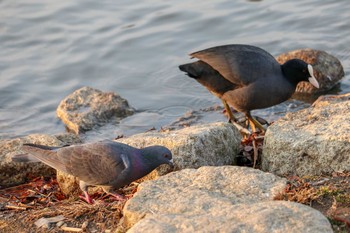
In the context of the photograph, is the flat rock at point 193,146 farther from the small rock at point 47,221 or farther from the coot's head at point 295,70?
the coot's head at point 295,70

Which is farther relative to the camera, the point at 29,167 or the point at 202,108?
the point at 202,108

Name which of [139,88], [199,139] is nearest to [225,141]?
[199,139]

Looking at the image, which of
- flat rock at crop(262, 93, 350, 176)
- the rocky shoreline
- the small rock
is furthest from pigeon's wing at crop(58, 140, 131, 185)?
flat rock at crop(262, 93, 350, 176)

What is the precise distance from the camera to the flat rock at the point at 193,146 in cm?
610

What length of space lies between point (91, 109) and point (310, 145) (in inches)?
173

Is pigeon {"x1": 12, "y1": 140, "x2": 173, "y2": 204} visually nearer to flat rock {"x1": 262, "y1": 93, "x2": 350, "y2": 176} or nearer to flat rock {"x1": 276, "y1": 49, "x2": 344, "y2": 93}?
flat rock {"x1": 262, "y1": 93, "x2": 350, "y2": 176}

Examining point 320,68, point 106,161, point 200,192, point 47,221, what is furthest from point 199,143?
point 320,68

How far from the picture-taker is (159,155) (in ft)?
19.1

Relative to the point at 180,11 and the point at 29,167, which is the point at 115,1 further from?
the point at 29,167

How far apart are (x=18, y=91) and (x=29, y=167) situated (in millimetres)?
4176

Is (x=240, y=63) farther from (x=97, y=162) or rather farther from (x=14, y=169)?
(x=14, y=169)

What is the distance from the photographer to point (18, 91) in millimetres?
10922

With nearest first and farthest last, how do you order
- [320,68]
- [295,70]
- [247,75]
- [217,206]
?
[217,206] → [247,75] → [295,70] → [320,68]

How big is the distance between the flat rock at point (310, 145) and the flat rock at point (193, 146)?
38 cm
